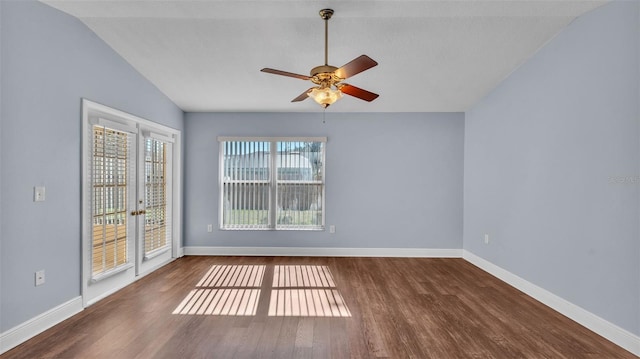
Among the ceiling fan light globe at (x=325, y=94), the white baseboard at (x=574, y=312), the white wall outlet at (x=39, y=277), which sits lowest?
the white baseboard at (x=574, y=312)

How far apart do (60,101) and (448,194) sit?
5.10 meters

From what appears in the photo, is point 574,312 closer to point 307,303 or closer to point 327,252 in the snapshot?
point 307,303

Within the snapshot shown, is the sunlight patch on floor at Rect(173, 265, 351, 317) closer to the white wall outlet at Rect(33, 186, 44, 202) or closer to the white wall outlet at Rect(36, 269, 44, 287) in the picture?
the white wall outlet at Rect(36, 269, 44, 287)

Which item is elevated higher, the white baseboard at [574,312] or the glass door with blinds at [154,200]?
Answer: the glass door with blinds at [154,200]

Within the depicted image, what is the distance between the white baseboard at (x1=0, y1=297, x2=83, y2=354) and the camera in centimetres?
233

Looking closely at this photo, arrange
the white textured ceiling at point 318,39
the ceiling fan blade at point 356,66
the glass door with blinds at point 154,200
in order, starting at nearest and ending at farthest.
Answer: the ceiling fan blade at point 356,66
the white textured ceiling at point 318,39
the glass door with blinds at point 154,200

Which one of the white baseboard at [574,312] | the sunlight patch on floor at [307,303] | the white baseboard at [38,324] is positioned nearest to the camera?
the white baseboard at [38,324]

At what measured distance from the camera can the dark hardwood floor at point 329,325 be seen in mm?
2350

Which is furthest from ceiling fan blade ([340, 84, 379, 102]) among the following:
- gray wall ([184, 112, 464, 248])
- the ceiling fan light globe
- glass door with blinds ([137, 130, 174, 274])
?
glass door with blinds ([137, 130, 174, 274])

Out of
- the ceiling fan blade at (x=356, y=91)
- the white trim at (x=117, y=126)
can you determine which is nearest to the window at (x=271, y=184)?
the white trim at (x=117, y=126)

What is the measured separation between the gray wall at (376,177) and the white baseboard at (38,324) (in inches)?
90.1

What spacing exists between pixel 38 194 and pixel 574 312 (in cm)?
480

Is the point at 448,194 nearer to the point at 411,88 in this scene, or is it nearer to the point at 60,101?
the point at 411,88

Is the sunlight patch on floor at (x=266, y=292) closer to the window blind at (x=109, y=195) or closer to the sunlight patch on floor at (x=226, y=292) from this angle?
the sunlight patch on floor at (x=226, y=292)
